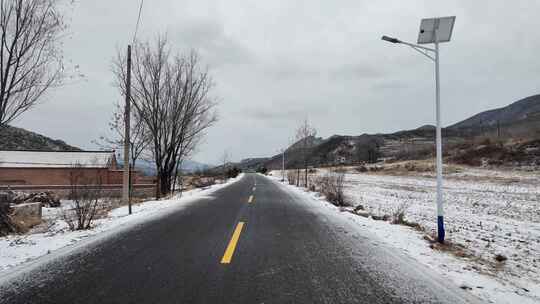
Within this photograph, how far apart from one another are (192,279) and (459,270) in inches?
167

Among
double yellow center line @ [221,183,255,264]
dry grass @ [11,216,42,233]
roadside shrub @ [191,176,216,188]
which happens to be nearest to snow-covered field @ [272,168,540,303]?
double yellow center line @ [221,183,255,264]

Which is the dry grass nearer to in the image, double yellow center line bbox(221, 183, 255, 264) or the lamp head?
double yellow center line bbox(221, 183, 255, 264)

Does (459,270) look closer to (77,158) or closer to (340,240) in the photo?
(340,240)

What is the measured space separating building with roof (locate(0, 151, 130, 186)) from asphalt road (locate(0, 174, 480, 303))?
22.3 m

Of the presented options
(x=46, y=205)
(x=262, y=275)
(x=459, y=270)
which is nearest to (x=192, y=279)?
(x=262, y=275)

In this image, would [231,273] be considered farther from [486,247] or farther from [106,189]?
[106,189]

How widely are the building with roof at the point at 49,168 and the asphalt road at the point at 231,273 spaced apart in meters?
22.3

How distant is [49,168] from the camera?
2795 cm

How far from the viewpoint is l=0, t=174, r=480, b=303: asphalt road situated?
354 cm

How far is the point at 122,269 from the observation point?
4445 mm

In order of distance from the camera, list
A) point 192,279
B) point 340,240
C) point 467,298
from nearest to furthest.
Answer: point 467,298, point 192,279, point 340,240

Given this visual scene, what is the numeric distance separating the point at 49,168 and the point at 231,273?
103ft

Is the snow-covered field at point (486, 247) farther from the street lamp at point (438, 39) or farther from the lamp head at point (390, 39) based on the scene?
the lamp head at point (390, 39)

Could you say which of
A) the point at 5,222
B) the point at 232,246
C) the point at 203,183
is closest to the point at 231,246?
the point at 232,246
